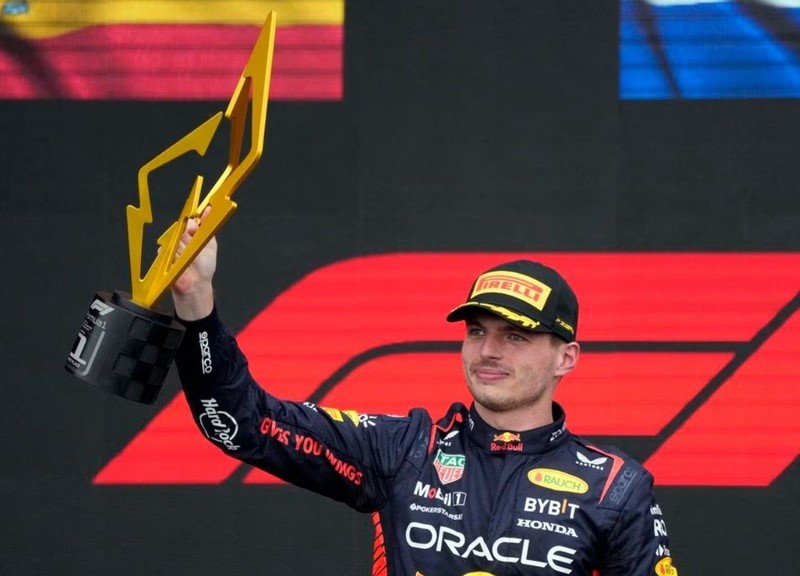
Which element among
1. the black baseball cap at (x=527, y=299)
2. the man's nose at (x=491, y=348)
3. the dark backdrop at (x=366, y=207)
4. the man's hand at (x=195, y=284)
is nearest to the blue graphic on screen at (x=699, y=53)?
the dark backdrop at (x=366, y=207)

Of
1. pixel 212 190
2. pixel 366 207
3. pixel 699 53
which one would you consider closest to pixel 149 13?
pixel 366 207

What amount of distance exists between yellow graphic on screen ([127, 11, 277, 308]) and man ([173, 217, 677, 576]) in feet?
0.23

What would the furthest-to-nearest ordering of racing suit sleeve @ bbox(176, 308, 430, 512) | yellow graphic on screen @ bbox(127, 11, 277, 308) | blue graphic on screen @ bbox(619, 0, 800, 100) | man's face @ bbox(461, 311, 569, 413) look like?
blue graphic on screen @ bbox(619, 0, 800, 100) → man's face @ bbox(461, 311, 569, 413) → racing suit sleeve @ bbox(176, 308, 430, 512) → yellow graphic on screen @ bbox(127, 11, 277, 308)

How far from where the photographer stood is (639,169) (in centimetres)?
314

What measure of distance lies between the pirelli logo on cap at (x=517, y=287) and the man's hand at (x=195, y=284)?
45 cm

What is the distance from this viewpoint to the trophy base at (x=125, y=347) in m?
1.88

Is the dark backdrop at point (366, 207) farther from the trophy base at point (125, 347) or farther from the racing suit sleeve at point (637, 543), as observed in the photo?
the trophy base at point (125, 347)

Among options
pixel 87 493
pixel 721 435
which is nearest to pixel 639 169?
pixel 721 435

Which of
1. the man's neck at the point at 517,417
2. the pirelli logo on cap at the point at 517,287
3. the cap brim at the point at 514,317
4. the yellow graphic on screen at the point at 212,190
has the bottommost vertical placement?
the man's neck at the point at 517,417

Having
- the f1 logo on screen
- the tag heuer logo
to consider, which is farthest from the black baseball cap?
the f1 logo on screen

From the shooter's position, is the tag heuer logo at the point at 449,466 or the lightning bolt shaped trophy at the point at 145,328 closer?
the lightning bolt shaped trophy at the point at 145,328

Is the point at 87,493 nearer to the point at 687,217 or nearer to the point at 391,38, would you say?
the point at 391,38

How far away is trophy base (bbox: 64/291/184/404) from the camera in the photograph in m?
1.88

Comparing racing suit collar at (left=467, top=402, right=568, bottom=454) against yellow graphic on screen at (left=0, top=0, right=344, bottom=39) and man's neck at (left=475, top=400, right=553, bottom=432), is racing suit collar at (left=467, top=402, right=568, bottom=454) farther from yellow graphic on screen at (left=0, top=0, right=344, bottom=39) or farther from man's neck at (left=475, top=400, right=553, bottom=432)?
yellow graphic on screen at (left=0, top=0, right=344, bottom=39)
